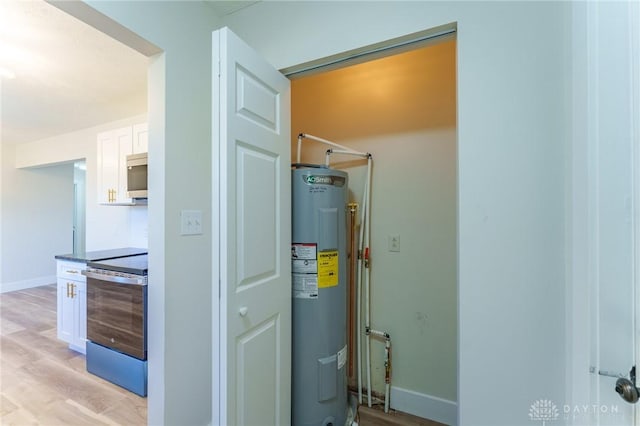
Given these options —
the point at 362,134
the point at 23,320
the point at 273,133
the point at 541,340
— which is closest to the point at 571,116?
the point at 541,340

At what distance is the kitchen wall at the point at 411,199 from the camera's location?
1.77 meters

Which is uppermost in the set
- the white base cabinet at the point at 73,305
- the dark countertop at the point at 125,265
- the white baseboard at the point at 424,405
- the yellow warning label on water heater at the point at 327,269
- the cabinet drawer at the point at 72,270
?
the yellow warning label on water heater at the point at 327,269

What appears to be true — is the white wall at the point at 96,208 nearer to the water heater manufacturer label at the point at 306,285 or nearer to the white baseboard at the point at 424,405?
the water heater manufacturer label at the point at 306,285

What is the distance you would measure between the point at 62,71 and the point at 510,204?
3197 mm

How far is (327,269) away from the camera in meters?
1.56

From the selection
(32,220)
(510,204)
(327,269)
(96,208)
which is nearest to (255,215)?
(327,269)

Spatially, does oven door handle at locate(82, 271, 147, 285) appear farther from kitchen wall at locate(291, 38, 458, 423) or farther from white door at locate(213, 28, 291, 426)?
kitchen wall at locate(291, 38, 458, 423)

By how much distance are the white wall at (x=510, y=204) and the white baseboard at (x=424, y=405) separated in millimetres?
875

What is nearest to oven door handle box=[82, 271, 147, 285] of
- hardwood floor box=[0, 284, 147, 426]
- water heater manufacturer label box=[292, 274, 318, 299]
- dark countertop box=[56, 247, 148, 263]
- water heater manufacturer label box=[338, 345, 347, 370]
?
dark countertop box=[56, 247, 148, 263]

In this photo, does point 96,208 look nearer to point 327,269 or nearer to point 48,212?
point 48,212

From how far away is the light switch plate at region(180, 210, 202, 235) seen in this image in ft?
4.76

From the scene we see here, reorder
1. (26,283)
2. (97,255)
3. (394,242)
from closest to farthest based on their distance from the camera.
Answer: (394,242) → (97,255) → (26,283)

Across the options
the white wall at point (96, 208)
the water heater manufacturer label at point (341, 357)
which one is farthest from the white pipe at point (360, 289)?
the white wall at point (96, 208)

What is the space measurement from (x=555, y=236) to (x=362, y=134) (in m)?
1.34
